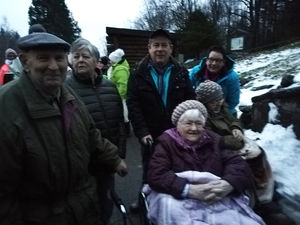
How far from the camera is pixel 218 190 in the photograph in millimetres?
2238

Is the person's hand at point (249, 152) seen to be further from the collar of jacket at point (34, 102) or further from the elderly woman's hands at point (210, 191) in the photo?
the collar of jacket at point (34, 102)

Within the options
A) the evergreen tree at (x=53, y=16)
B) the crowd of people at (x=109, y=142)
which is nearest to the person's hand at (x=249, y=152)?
the crowd of people at (x=109, y=142)

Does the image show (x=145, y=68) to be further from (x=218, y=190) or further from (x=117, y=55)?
(x=117, y=55)

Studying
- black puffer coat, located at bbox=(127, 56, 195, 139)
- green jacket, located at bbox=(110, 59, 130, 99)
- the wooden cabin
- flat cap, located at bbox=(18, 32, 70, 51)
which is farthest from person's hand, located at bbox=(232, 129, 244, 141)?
the wooden cabin

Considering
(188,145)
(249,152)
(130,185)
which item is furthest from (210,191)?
(130,185)

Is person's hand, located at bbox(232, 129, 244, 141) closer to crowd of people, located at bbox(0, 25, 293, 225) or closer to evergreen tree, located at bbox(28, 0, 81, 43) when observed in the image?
crowd of people, located at bbox(0, 25, 293, 225)

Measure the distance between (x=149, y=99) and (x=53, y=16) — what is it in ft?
103

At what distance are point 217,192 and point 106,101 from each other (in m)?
1.23

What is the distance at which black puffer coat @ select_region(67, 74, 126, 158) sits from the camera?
8.43ft

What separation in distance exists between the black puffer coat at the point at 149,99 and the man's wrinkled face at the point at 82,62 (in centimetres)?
64

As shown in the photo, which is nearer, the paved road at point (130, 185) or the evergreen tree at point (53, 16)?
the paved road at point (130, 185)

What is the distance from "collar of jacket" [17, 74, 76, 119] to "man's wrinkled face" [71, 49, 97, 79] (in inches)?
33.4

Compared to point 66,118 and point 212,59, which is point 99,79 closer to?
point 66,118

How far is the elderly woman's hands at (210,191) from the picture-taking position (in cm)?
222
